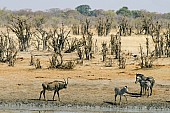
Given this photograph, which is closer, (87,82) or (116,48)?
(87,82)

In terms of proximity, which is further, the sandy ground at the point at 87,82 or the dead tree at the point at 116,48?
the dead tree at the point at 116,48

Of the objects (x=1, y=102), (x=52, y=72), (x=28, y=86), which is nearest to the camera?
(x=1, y=102)

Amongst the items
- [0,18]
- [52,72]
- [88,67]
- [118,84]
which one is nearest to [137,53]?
[88,67]

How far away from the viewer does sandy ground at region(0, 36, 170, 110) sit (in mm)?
19047

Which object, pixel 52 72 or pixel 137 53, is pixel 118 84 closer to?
pixel 52 72

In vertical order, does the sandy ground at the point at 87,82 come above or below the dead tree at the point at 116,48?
below

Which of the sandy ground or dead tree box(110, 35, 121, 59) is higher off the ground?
dead tree box(110, 35, 121, 59)

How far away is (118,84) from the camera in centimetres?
2255

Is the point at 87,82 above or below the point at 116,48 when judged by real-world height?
below

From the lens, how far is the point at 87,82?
75.2ft

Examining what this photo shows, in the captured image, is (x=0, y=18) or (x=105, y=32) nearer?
(x=105, y=32)

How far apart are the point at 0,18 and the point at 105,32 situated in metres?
24.1

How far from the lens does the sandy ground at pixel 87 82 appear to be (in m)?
19.0

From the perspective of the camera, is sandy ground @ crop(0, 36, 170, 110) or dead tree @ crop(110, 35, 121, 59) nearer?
sandy ground @ crop(0, 36, 170, 110)
